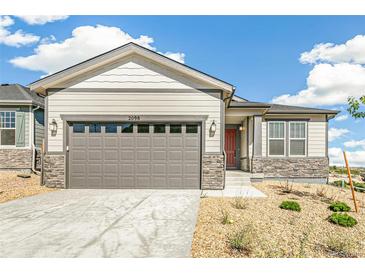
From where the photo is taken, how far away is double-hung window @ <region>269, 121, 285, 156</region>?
41.7 ft

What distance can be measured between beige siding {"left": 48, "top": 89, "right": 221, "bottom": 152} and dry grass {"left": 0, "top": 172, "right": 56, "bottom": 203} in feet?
5.26

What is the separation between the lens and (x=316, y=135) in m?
12.8

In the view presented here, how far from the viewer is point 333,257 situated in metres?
3.81

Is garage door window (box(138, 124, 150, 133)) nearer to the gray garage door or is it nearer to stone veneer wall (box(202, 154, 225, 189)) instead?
the gray garage door

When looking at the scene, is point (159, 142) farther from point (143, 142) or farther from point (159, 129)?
point (143, 142)

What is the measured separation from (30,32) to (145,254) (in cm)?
A: 1016

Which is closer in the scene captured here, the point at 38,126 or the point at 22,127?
the point at 22,127

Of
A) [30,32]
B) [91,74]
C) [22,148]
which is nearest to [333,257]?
[91,74]

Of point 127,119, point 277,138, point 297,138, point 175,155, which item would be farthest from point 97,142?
point 297,138

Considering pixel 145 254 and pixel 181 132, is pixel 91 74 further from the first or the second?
pixel 145 254

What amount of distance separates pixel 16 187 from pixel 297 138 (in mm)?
12697

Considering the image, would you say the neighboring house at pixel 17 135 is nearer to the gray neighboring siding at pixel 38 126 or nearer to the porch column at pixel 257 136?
the gray neighboring siding at pixel 38 126

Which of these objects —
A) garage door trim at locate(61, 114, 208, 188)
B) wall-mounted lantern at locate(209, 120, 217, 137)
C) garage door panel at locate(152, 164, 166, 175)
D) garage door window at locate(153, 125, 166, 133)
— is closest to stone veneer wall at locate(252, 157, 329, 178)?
wall-mounted lantern at locate(209, 120, 217, 137)

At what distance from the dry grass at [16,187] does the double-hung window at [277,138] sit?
10062 millimetres
